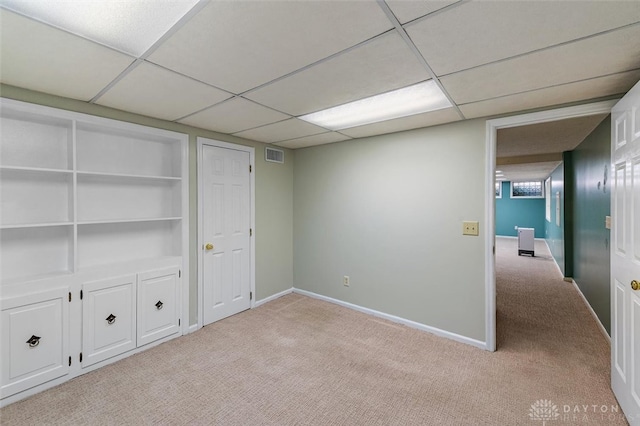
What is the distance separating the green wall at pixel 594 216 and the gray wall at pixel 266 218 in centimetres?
379

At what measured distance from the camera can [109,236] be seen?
2.66 meters

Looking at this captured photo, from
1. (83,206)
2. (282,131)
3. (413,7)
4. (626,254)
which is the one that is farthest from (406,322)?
(83,206)

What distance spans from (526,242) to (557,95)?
22.1 feet

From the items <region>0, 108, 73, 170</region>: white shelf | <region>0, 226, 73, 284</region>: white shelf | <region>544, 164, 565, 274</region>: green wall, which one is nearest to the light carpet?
<region>0, 226, 73, 284</region>: white shelf

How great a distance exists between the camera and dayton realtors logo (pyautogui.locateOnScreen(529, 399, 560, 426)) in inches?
72.5

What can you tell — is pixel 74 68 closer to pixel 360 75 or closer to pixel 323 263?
pixel 360 75

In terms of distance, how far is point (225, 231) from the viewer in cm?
345

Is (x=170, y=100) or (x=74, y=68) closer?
(x=74, y=68)

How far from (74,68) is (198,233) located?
1.84 meters

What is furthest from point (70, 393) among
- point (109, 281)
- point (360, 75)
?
point (360, 75)

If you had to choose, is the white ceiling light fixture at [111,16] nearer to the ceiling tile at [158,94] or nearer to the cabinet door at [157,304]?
the ceiling tile at [158,94]

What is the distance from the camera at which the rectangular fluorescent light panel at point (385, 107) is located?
212cm

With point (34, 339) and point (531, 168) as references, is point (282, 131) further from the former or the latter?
point (531, 168)

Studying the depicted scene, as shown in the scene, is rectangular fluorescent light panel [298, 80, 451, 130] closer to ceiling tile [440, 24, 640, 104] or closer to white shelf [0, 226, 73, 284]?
ceiling tile [440, 24, 640, 104]
